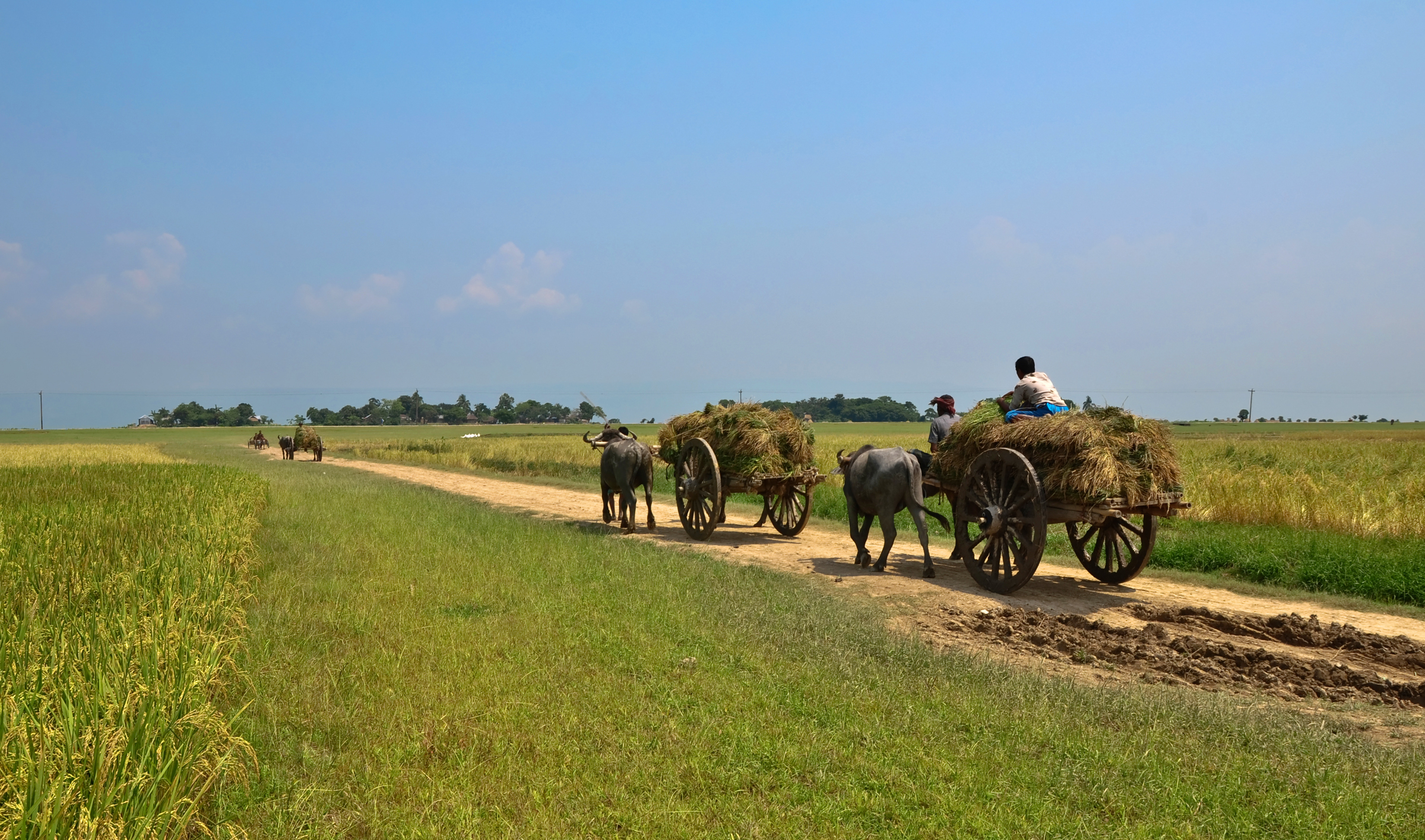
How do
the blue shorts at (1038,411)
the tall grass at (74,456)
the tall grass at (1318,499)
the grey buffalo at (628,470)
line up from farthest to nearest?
the tall grass at (74,456)
the grey buffalo at (628,470)
the tall grass at (1318,499)
the blue shorts at (1038,411)

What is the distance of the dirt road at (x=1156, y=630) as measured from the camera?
20.0 feet

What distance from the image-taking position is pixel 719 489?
11906mm

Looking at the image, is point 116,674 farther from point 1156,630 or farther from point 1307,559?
point 1307,559

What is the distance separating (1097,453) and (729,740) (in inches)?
207

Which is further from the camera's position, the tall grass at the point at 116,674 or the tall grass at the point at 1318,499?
the tall grass at the point at 1318,499

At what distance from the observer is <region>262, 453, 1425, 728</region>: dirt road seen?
240 inches


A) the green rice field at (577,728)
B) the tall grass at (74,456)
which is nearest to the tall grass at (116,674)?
the green rice field at (577,728)


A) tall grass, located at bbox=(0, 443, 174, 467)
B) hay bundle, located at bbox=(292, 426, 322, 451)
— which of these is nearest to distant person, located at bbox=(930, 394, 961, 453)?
tall grass, located at bbox=(0, 443, 174, 467)

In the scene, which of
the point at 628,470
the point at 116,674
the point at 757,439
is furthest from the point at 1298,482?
the point at 116,674

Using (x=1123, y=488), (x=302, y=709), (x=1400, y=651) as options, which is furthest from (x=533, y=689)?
(x=1400, y=651)

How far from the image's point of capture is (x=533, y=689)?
535 cm

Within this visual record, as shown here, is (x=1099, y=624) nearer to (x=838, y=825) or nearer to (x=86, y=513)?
(x=838, y=825)

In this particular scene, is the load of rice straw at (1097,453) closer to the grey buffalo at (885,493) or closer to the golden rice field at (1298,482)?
the grey buffalo at (885,493)

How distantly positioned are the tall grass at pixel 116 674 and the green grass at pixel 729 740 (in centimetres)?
40
